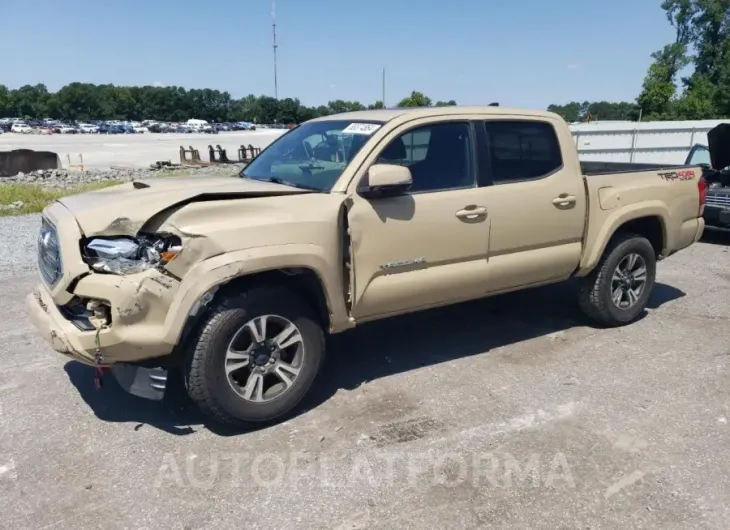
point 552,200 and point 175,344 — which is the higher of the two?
point 552,200

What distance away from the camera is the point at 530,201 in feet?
15.3

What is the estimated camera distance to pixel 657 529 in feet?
9.25

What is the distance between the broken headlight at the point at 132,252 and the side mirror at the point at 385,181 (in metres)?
1.23

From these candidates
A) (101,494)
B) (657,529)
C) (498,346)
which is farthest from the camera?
(498,346)

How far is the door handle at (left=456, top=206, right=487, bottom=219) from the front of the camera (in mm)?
4309

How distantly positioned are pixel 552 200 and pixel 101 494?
144 inches

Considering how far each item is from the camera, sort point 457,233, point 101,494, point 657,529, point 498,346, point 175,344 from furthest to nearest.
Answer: point 498,346, point 457,233, point 175,344, point 101,494, point 657,529

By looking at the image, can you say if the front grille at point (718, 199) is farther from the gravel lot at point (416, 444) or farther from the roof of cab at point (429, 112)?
the roof of cab at point (429, 112)

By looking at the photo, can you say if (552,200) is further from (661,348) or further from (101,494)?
(101,494)

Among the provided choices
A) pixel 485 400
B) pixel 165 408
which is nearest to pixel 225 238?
pixel 165 408

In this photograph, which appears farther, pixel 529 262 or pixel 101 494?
pixel 529 262

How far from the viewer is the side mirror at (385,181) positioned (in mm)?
3807

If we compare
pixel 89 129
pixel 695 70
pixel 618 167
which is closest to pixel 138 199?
pixel 618 167

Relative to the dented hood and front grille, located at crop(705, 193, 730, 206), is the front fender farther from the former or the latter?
front grille, located at crop(705, 193, 730, 206)
